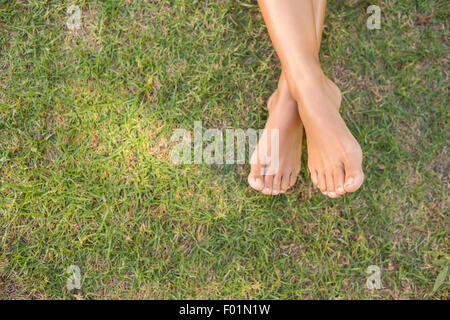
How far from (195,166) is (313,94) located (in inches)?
27.9

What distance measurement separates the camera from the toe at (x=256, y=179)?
1721mm

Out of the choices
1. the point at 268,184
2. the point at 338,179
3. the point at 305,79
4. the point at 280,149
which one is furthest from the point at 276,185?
the point at 305,79

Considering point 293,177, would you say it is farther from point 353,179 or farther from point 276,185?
point 353,179

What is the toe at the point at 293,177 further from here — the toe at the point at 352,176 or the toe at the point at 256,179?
the toe at the point at 352,176

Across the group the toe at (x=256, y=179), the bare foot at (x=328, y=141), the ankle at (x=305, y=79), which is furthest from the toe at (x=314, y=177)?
the ankle at (x=305, y=79)

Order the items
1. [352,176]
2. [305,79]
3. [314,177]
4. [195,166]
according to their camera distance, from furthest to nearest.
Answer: [195,166] → [314,177] → [352,176] → [305,79]

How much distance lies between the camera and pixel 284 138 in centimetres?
167

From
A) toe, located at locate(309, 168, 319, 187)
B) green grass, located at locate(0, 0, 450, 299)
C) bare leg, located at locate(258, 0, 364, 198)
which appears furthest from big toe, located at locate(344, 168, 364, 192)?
green grass, located at locate(0, 0, 450, 299)

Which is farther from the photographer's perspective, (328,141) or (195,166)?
(195,166)

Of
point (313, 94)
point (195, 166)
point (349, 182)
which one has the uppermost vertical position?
point (313, 94)

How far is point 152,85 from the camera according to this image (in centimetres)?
187

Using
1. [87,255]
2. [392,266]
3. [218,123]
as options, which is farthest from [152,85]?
[392,266]

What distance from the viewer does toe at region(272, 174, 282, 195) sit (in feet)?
5.67

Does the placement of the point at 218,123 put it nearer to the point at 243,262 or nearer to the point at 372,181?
the point at 243,262
